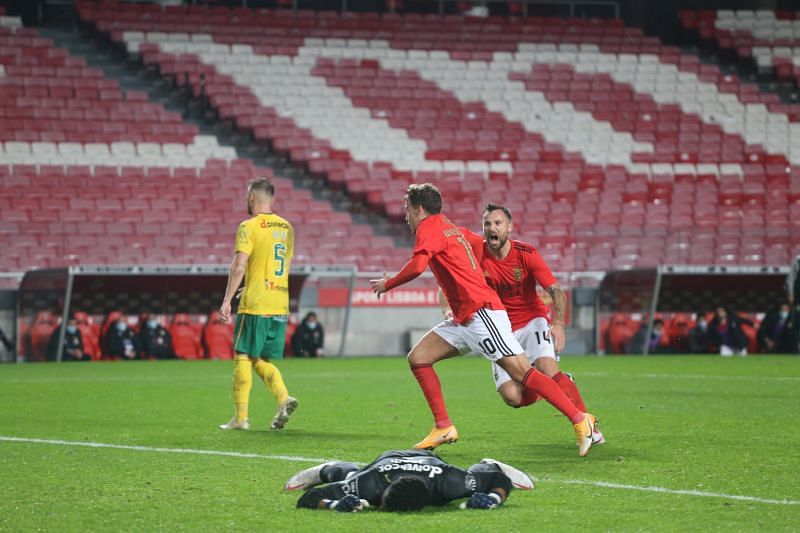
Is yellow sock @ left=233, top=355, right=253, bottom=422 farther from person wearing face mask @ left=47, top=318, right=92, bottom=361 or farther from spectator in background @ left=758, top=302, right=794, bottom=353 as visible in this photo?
spectator in background @ left=758, top=302, right=794, bottom=353

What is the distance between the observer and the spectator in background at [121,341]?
2225 cm

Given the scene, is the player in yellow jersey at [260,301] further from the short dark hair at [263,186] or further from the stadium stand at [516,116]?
the stadium stand at [516,116]

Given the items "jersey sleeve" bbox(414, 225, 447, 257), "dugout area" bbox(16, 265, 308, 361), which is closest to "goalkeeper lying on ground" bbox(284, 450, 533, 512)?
"jersey sleeve" bbox(414, 225, 447, 257)

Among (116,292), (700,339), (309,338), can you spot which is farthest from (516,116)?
(116,292)

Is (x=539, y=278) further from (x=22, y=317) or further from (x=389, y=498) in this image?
(x=22, y=317)

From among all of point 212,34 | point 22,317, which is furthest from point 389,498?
point 212,34

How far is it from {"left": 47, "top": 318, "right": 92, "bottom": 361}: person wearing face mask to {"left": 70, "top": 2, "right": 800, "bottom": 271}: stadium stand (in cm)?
781

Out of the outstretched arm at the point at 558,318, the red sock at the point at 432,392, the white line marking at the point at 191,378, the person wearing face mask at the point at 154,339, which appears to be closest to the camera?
the red sock at the point at 432,392

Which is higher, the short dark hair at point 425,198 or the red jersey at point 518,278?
the short dark hair at point 425,198

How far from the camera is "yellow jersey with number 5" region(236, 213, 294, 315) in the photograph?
10023 millimetres

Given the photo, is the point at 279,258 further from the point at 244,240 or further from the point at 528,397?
the point at 528,397

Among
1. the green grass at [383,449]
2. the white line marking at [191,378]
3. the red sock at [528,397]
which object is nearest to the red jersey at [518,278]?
the red sock at [528,397]

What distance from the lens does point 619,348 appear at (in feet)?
80.7

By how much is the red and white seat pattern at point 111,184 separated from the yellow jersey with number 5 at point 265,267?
13.2m
